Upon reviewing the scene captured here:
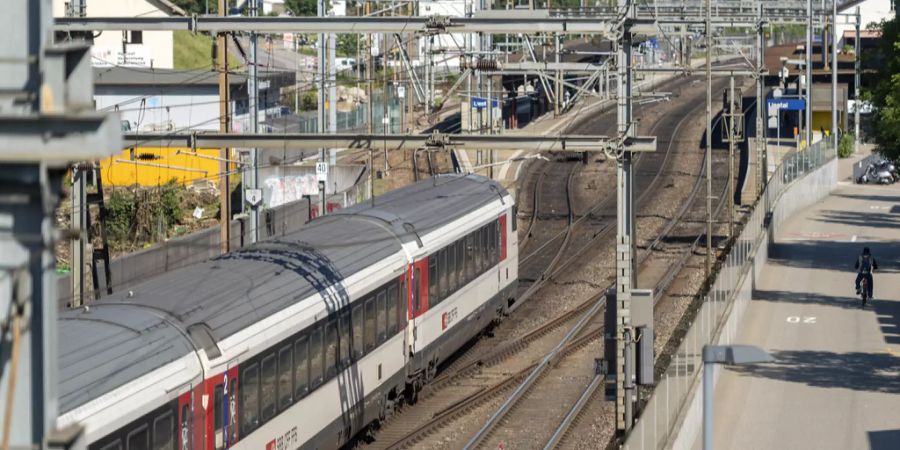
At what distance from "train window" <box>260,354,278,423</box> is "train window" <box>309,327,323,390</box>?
45.0 inches

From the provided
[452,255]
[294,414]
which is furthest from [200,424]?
[452,255]

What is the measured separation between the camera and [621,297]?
15531 millimetres

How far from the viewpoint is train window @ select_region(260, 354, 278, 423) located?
44.4 ft

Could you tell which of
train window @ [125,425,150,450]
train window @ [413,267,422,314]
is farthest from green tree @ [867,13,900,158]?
train window @ [125,425,150,450]

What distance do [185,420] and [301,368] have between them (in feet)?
10.7

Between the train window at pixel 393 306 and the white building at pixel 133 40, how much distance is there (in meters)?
42.1

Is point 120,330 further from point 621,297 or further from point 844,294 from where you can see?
point 844,294

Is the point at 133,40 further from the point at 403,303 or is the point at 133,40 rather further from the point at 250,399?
the point at 250,399

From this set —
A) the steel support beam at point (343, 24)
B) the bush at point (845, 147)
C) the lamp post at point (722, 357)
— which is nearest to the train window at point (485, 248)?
the steel support beam at point (343, 24)

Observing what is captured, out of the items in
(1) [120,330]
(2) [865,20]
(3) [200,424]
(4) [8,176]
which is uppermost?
(2) [865,20]

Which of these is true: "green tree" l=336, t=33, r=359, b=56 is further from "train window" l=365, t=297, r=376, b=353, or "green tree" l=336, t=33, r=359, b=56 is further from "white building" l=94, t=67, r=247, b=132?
"train window" l=365, t=297, r=376, b=353

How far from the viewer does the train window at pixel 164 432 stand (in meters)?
11.0

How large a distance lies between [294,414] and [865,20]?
79938mm

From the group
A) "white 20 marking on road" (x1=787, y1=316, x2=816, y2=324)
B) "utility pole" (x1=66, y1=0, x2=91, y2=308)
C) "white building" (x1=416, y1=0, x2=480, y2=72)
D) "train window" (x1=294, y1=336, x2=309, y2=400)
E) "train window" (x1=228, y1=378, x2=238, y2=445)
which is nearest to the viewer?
"train window" (x1=228, y1=378, x2=238, y2=445)
